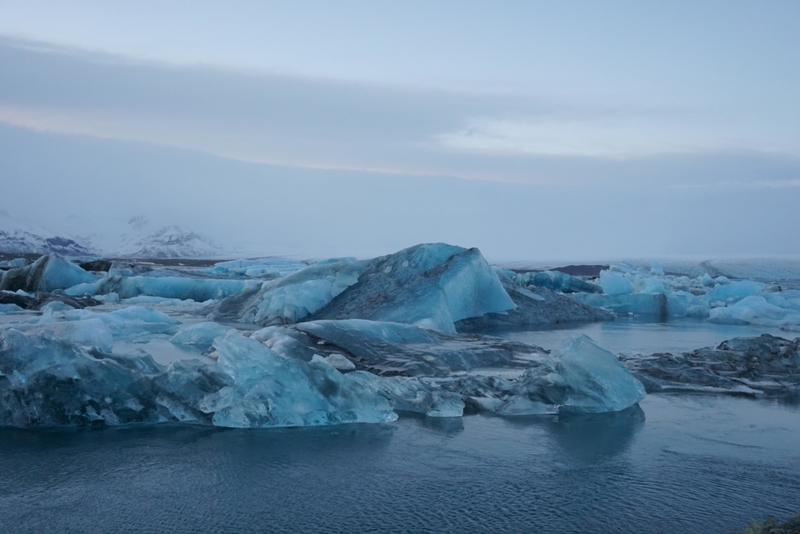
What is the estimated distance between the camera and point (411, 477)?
353 centimetres

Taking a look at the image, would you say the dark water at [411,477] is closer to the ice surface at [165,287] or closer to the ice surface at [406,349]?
the ice surface at [406,349]

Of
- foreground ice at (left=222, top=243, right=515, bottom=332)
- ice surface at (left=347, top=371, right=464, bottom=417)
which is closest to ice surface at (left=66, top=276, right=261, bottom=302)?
foreground ice at (left=222, top=243, right=515, bottom=332)

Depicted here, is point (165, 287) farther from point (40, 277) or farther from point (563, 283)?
point (563, 283)

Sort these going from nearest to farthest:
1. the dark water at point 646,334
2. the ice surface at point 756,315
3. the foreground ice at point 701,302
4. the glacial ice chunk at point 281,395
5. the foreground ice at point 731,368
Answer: the glacial ice chunk at point 281,395, the foreground ice at point 731,368, the dark water at point 646,334, the ice surface at point 756,315, the foreground ice at point 701,302

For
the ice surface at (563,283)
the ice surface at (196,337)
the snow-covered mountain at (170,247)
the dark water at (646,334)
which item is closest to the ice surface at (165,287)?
the dark water at (646,334)

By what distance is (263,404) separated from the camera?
452cm

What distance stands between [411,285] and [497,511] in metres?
6.97

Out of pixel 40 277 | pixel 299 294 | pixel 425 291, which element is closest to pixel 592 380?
pixel 425 291

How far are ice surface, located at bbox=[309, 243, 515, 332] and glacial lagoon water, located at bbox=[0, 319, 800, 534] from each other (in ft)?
15.2

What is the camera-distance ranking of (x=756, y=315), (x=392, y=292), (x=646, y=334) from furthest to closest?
(x=756, y=315), (x=646, y=334), (x=392, y=292)

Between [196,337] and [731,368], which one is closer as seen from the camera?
[731,368]

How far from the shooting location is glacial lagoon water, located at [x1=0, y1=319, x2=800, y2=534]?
2.97 metres

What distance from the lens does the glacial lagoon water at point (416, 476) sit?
297 cm

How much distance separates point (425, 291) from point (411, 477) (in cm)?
634
